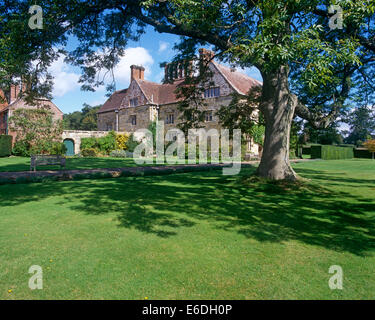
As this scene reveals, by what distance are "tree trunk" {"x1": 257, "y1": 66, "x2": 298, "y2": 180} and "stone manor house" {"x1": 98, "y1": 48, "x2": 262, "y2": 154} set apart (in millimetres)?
20923

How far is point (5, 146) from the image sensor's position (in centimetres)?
2684

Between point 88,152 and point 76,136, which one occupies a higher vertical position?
point 76,136

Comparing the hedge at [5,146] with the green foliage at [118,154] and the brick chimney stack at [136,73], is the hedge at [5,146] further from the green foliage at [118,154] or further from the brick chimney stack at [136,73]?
the brick chimney stack at [136,73]

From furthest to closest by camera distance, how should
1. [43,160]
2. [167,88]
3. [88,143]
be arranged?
[167,88], [88,143], [43,160]

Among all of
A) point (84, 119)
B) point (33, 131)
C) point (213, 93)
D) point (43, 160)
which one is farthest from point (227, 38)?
point (84, 119)

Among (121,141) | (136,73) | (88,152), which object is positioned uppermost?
(136,73)

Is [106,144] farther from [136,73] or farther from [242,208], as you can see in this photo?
[242,208]

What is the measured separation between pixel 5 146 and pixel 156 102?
19.7m

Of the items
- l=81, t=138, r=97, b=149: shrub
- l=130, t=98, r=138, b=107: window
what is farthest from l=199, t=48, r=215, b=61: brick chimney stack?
l=130, t=98, r=138, b=107: window

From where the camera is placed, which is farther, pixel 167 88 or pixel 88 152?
pixel 167 88

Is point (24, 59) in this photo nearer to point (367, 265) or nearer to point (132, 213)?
point (132, 213)
